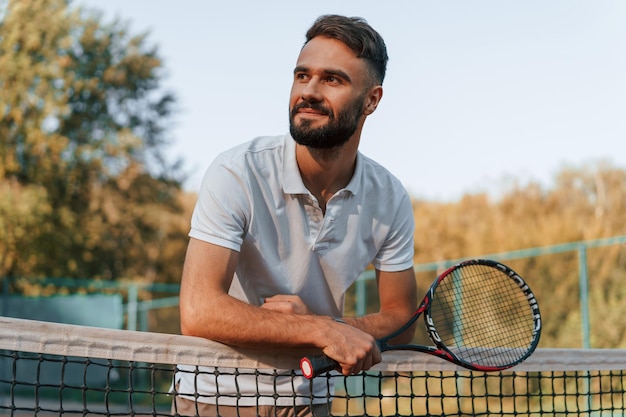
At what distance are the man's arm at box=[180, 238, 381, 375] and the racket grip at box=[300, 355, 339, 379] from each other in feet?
0.12

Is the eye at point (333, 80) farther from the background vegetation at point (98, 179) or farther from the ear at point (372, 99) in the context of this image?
the background vegetation at point (98, 179)

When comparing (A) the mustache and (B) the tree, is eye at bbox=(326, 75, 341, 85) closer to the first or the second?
(A) the mustache

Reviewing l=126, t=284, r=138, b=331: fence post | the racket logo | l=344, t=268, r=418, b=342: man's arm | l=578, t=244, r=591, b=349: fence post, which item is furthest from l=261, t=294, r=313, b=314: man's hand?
l=126, t=284, r=138, b=331: fence post

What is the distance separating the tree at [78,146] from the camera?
1809 centimetres

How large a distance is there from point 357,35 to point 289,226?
575 millimetres

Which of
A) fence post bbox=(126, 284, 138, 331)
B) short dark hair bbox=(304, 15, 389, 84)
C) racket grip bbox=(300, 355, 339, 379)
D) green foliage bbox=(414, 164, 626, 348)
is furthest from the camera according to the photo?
fence post bbox=(126, 284, 138, 331)

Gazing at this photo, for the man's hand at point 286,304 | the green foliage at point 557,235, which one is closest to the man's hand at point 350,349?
the man's hand at point 286,304

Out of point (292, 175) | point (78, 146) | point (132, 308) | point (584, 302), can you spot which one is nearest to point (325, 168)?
→ point (292, 175)

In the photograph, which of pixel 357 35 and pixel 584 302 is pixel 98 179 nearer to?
pixel 584 302

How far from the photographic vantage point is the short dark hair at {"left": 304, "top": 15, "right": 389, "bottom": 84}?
2.43 meters

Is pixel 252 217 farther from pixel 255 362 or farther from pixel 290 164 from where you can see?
pixel 255 362

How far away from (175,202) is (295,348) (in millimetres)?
19164

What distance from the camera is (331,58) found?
7.91 feet

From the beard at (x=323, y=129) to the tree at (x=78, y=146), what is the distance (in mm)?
15904
